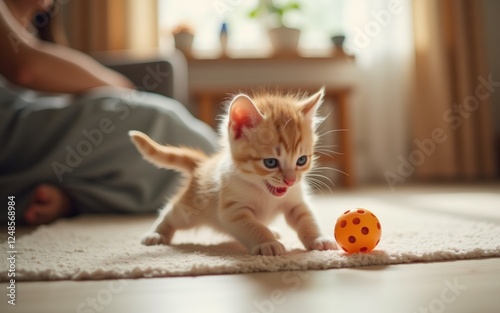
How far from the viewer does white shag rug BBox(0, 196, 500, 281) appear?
2.53 feet

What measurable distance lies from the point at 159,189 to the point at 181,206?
0.63 meters

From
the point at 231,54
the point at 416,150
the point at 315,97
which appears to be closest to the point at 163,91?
the point at 231,54

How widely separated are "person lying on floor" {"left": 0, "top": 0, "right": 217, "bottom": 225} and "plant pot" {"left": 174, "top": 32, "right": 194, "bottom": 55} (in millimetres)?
1317

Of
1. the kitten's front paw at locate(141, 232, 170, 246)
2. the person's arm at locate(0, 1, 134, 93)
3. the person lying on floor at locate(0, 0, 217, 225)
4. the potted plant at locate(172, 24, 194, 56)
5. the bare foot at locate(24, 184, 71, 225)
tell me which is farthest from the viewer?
the potted plant at locate(172, 24, 194, 56)

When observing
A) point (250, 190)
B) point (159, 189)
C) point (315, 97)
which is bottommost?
point (159, 189)

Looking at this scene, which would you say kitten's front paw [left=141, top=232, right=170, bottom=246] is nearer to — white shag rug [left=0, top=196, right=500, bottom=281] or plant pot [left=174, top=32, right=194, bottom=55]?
white shag rug [left=0, top=196, right=500, bottom=281]

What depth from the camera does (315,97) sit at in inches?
40.2

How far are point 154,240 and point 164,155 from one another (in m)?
0.21

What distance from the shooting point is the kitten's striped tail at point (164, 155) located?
1.08 metres

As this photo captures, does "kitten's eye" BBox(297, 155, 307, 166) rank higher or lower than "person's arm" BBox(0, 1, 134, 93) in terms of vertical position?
lower

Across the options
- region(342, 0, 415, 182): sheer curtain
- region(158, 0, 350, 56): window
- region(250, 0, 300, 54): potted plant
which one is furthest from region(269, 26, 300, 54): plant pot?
region(342, 0, 415, 182): sheer curtain

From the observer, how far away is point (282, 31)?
3.01 meters

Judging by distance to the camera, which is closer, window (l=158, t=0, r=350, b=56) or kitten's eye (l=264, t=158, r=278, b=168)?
kitten's eye (l=264, t=158, r=278, b=168)

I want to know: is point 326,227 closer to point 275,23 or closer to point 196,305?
point 196,305
